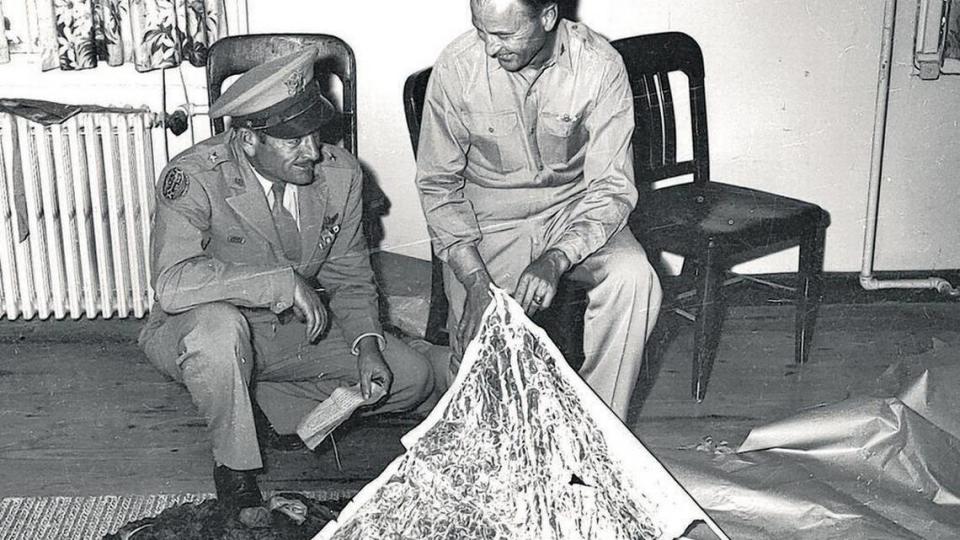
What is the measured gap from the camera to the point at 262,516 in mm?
2111

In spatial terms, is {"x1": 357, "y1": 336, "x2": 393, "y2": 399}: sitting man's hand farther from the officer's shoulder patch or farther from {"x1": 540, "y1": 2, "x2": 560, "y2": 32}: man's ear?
{"x1": 540, "y1": 2, "x2": 560, "y2": 32}: man's ear

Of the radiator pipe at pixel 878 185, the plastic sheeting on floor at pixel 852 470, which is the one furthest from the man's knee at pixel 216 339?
the radiator pipe at pixel 878 185

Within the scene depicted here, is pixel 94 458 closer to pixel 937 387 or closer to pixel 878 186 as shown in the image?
pixel 937 387

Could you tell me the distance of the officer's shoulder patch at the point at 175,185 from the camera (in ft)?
7.91

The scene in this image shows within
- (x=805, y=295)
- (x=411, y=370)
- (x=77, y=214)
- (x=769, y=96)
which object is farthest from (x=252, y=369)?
(x=769, y=96)

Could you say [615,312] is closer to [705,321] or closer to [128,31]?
[705,321]

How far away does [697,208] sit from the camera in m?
3.05

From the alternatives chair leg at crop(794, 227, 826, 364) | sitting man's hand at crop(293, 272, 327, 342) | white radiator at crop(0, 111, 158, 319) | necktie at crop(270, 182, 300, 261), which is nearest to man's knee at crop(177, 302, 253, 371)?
sitting man's hand at crop(293, 272, 327, 342)

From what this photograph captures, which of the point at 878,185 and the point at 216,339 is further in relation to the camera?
the point at 878,185

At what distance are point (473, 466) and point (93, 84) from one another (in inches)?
79.6

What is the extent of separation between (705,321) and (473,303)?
788 millimetres

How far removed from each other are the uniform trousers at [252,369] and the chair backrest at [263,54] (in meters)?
0.80

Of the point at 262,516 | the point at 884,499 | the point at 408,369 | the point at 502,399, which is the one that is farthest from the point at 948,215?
the point at 262,516

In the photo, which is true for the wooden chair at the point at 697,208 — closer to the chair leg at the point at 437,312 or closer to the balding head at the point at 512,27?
the chair leg at the point at 437,312
